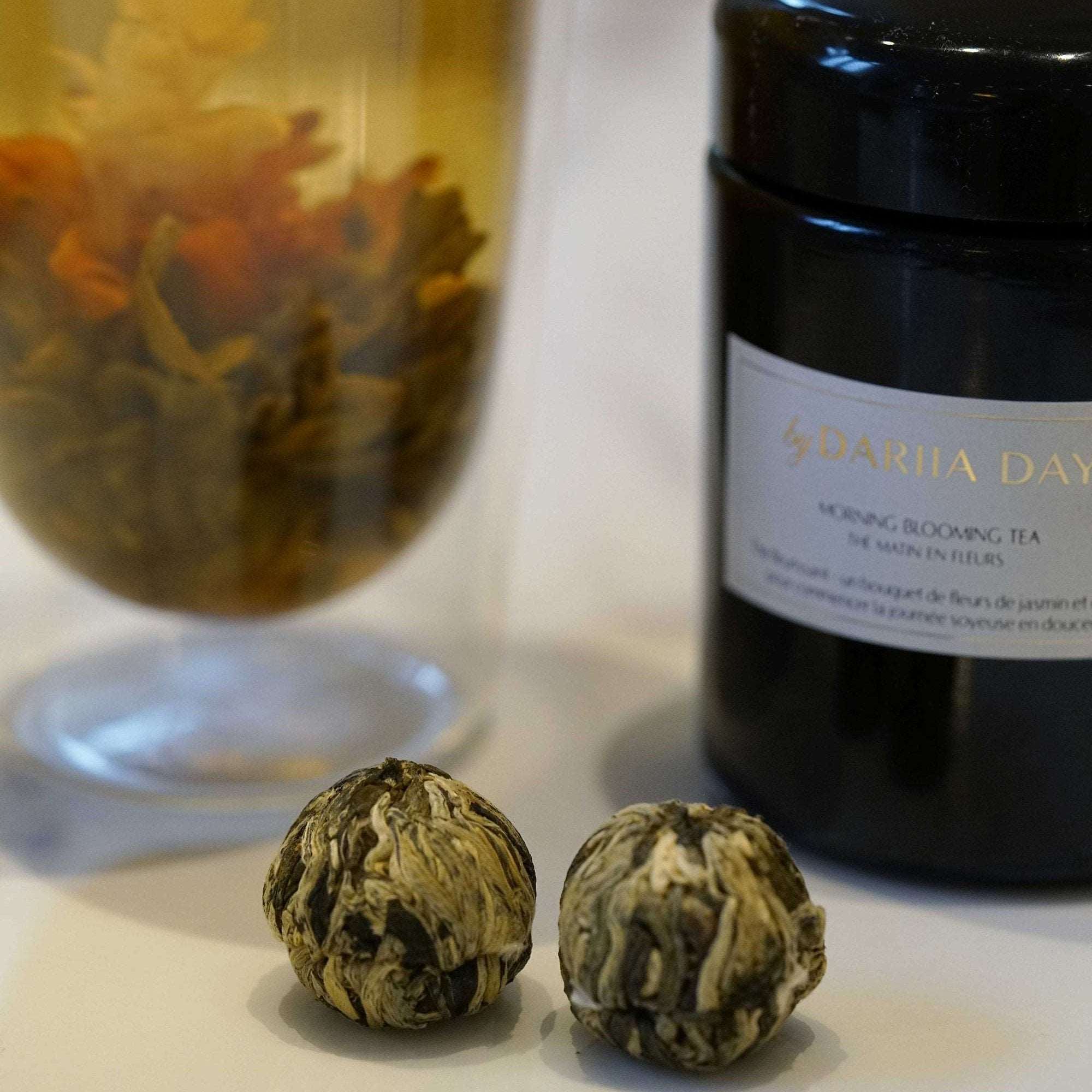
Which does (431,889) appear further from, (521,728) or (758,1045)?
(521,728)

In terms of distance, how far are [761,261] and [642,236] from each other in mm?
274

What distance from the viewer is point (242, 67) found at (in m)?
0.44

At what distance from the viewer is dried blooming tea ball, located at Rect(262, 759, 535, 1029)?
1.22ft

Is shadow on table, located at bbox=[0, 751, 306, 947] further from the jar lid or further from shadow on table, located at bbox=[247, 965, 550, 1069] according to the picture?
the jar lid

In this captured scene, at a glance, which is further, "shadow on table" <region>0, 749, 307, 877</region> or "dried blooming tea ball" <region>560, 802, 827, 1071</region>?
"shadow on table" <region>0, 749, 307, 877</region>

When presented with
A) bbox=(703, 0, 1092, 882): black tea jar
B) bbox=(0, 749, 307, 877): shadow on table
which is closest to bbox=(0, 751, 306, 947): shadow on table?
bbox=(0, 749, 307, 877): shadow on table

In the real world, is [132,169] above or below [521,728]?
above

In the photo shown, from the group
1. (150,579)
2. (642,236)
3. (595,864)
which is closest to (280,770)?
(150,579)

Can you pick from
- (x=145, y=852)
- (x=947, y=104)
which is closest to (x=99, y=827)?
(x=145, y=852)

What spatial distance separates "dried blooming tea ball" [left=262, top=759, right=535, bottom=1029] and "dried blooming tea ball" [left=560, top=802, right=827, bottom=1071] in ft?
0.05

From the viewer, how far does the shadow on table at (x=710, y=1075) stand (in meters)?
0.38

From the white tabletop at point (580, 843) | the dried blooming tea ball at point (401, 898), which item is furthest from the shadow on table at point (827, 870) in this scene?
the dried blooming tea ball at point (401, 898)

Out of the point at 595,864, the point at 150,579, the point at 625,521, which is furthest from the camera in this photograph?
the point at 625,521

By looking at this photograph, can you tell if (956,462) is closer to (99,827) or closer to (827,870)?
(827,870)
